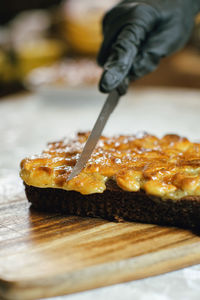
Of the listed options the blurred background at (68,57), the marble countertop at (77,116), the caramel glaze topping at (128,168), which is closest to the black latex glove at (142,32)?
the caramel glaze topping at (128,168)

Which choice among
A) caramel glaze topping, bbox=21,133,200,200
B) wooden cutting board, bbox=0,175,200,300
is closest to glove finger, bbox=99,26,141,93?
caramel glaze topping, bbox=21,133,200,200

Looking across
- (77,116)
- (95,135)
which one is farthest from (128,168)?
(77,116)

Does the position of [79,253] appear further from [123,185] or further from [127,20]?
[127,20]

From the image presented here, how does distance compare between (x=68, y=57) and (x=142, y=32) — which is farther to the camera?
(x=68, y=57)

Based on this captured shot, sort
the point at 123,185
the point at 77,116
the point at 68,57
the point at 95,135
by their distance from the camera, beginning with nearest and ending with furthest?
the point at 123,185
the point at 95,135
the point at 77,116
the point at 68,57

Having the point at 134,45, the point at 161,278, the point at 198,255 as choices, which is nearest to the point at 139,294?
the point at 161,278

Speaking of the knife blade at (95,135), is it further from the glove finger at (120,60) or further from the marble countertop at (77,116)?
the marble countertop at (77,116)
